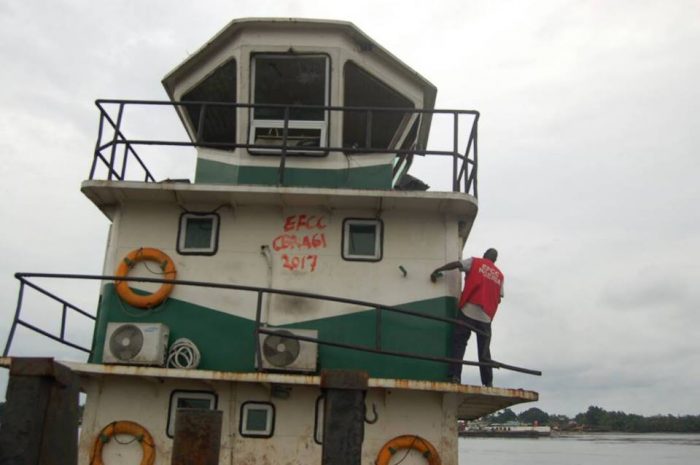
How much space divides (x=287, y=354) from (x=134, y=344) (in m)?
1.70

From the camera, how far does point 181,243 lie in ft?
29.2

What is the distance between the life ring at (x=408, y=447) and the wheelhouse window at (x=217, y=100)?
16.3 ft

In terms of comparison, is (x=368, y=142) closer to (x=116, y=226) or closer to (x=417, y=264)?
(x=417, y=264)

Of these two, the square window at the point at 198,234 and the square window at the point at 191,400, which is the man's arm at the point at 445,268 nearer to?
the square window at the point at 198,234

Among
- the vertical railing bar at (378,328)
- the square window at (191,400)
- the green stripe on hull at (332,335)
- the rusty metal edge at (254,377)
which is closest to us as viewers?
the rusty metal edge at (254,377)

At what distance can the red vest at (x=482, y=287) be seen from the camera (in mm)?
8453

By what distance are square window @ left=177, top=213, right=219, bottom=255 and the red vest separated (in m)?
3.10

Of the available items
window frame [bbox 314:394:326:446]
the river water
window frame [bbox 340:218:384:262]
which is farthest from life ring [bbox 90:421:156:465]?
the river water

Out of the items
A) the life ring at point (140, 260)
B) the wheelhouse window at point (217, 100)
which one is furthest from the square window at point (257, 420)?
the wheelhouse window at point (217, 100)

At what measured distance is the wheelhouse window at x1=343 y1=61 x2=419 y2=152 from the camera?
10.3 meters

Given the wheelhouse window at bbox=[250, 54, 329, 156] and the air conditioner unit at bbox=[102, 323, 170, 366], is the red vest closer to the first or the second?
the wheelhouse window at bbox=[250, 54, 329, 156]

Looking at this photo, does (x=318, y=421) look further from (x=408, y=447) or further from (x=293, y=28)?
(x=293, y=28)

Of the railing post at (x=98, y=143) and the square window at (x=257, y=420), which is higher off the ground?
the railing post at (x=98, y=143)

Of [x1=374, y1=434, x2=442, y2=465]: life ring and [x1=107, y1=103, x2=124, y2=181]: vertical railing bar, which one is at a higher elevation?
[x1=107, y1=103, x2=124, y2=181]: vertical railing bar
